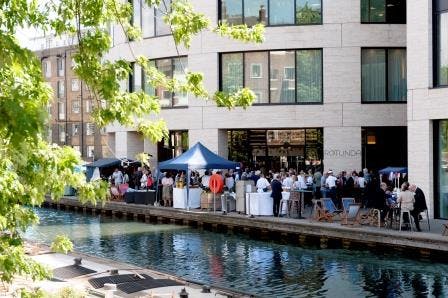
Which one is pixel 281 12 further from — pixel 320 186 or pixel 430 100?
pixel 430 100

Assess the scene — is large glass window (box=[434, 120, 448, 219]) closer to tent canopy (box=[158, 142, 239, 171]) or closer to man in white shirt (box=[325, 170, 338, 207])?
man in white shirt (box=[325, 170, 338, 207])

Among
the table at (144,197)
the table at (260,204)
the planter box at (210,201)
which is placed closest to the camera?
the table at (260,204)

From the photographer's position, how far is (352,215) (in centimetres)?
2612

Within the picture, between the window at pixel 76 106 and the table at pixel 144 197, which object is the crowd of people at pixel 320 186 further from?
the window at pixel 76 106

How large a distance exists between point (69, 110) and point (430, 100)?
2461 inches

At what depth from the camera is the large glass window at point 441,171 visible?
26.9m

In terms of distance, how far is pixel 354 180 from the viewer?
3319 cm

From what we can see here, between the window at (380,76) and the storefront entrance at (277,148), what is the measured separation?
344cm

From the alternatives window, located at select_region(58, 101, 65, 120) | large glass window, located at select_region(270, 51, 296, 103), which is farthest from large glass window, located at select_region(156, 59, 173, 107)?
window, located at select_region(58, 101, 65, 120)

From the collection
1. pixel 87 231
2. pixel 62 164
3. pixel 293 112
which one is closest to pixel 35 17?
pixel 62 164

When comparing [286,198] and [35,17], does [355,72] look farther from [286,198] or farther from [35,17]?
[35,17]

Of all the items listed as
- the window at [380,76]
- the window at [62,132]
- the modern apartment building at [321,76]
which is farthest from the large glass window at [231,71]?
the window at [62,132]

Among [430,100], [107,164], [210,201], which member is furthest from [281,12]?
[430,100]

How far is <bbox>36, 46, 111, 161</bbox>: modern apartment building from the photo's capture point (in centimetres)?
8112
